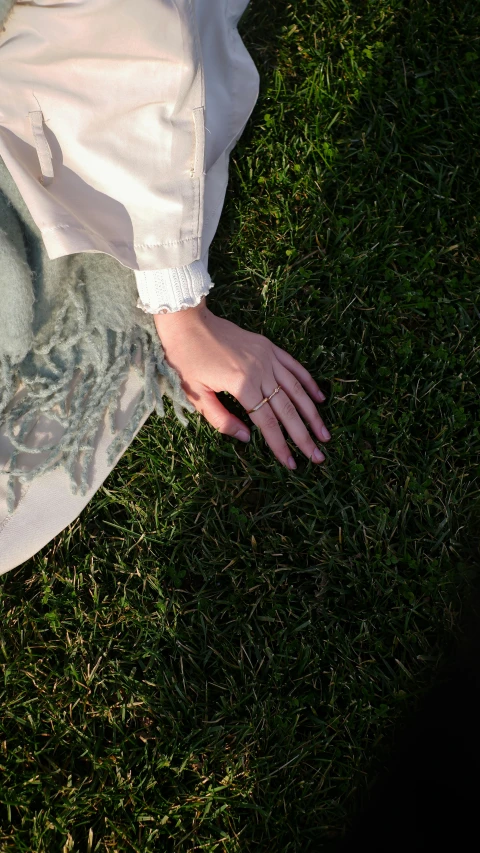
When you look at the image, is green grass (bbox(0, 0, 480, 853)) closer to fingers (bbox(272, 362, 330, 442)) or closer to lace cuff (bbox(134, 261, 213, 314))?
fingers (bbox(272, 362, 330, 442))

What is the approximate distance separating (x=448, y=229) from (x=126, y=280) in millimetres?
985

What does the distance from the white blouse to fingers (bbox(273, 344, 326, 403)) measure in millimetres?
A: 310

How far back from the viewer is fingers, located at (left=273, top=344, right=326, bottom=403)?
186 centimetres

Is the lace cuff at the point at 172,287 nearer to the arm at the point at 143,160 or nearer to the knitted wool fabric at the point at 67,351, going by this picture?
the arm at the point at 143,160

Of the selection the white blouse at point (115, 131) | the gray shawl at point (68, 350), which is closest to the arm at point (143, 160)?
the white blouse at point (115, 131)

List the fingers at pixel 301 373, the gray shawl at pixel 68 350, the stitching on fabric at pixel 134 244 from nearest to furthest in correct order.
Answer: the stitching on fabric at pixel 134 244 → the gray shawl at pixel 68 350 → the fingers at pixel 301 373

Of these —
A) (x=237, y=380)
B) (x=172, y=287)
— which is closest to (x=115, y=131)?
(x=172, y=287)

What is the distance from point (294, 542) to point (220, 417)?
15.4 inches

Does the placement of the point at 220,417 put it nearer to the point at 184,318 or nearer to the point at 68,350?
the point at 184,318

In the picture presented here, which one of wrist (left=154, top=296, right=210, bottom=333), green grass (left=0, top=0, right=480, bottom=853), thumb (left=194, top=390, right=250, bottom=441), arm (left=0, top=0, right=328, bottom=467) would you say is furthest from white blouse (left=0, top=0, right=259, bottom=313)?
green grass (left=0, top=0, right=480, bottom=853)

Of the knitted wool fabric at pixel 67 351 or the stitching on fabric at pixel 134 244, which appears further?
the knitted wool fabric at pixel 67 351

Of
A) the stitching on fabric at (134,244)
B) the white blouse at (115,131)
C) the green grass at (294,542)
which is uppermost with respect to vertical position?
the white blouse at (115,131)

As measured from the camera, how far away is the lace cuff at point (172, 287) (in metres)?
1.64

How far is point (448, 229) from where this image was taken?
203 centimetres
